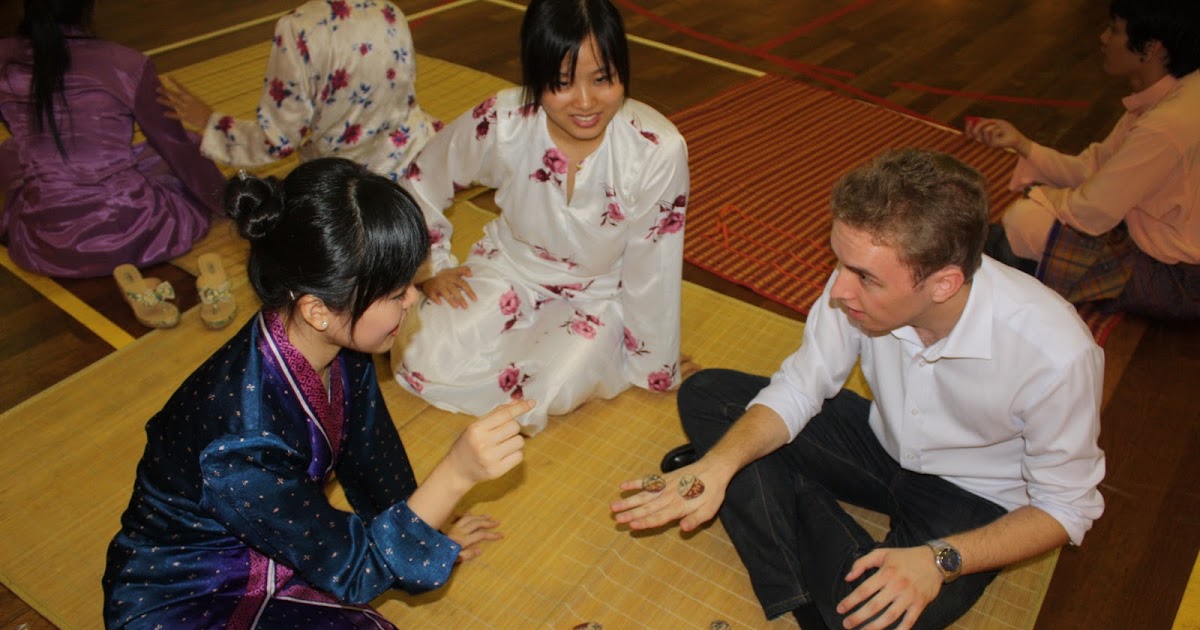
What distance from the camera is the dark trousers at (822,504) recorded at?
5.21ft

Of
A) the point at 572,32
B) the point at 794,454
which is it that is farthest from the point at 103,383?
the point at 794,454

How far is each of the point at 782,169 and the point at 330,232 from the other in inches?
89.8

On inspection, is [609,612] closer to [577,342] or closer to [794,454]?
[794,454]

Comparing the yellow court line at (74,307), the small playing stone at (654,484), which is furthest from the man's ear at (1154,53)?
the yellow court line at (74,307)

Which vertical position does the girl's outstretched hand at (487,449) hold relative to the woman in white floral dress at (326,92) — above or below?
above

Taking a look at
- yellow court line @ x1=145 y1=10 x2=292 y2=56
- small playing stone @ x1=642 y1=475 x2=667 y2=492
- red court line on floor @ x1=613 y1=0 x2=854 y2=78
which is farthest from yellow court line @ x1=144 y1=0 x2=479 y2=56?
small playing stone @ x1=642 y1=475 x2=667 y2=492

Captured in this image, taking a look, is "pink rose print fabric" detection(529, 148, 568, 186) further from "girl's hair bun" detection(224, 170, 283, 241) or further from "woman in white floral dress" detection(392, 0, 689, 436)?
"girl's hair bun" detection(224, 170, 283, 241)

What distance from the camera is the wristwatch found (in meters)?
1.43

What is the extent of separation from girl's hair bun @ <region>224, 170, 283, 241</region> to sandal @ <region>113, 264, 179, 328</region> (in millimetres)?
1301

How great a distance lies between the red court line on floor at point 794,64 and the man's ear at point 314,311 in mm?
3014

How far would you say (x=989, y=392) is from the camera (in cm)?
149

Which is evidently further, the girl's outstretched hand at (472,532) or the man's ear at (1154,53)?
the man's ear at (1154,53)

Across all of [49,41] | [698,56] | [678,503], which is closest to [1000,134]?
[678,503]

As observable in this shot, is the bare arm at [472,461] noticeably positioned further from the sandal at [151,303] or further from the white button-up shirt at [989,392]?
the sandal at [151,303]
